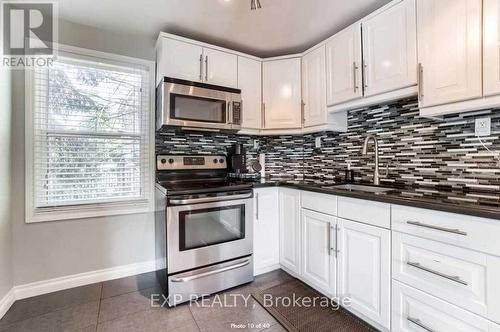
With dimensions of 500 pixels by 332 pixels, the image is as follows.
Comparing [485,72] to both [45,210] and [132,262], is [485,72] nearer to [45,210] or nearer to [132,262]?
[132,262]

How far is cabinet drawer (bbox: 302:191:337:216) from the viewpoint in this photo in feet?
5.84

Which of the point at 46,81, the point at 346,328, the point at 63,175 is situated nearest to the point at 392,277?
the point at 346,328

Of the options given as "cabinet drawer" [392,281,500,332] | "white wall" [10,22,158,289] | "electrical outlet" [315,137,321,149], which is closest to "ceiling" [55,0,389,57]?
"white wall" [10,22,158,289]

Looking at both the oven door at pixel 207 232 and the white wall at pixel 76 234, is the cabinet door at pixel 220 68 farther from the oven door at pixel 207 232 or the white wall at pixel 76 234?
the oven door at pixel 207 232

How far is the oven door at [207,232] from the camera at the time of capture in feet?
5.96

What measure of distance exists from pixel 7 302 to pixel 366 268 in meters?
2.63

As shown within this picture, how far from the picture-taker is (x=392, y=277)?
141 centimetres

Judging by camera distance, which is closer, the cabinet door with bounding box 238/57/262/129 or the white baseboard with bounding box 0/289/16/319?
the white baseboard with bounding box 0/289/16/319

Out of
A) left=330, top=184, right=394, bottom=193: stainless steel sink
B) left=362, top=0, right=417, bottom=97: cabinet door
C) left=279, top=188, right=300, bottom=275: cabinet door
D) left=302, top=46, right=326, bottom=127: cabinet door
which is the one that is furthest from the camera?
left=302, top=46, right=326, bottom=127: cabinet door

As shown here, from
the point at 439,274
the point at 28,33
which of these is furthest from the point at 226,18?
the point at 439,274

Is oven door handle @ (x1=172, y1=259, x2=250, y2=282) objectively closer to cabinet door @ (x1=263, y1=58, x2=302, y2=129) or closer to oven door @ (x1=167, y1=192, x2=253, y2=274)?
oven door @ (x1=167, y1=192, x2=253, y2=274)

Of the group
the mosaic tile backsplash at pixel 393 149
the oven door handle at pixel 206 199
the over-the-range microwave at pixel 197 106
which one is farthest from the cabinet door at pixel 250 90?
the oven door handle at pixel 206 199

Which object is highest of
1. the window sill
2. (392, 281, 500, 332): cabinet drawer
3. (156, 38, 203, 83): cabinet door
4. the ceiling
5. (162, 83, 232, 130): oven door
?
the ceiling

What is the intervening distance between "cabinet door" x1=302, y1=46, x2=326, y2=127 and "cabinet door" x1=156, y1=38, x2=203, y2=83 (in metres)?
1.06
